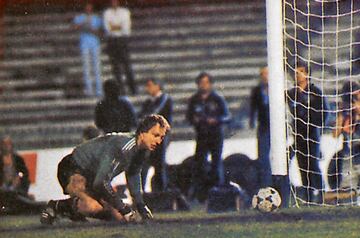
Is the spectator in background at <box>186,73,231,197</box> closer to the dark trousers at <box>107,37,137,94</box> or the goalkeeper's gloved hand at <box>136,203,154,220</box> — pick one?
the goalkeeper's gloved hand at <box>136,203,154,220</box>

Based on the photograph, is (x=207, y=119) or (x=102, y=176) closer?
(x=102, y=176)

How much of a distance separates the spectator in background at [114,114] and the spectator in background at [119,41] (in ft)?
5.10

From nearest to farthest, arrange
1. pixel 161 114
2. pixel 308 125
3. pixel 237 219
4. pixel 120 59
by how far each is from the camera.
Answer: pixel 237 219 < pixel 308 125 < pixel 161 114 < pixel 120 59

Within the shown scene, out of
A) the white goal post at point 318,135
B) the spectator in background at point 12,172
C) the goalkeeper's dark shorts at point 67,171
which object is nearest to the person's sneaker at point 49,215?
the goalkeeper's dark shorts at point 67,171

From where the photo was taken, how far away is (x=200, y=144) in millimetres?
8312

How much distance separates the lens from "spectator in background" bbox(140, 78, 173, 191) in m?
7.86

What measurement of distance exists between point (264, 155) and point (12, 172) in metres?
1.96

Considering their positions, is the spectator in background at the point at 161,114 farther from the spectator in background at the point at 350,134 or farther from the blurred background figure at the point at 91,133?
the spectator in background at the point at 350,134

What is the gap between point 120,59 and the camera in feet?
32.5

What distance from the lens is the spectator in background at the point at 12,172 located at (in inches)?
313

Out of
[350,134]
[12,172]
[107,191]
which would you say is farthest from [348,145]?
[12,172]

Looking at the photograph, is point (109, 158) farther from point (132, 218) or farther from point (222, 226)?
point (222, 226)

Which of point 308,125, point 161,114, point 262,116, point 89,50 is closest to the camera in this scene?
point 308,125

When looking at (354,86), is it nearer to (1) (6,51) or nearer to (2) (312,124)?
(2) (312,124)
